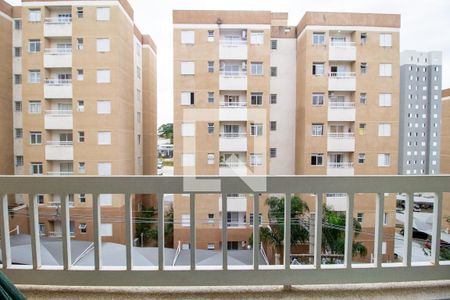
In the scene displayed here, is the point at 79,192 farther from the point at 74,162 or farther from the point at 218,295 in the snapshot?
the point at 74,162

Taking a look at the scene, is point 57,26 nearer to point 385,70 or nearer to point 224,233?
point 224,233

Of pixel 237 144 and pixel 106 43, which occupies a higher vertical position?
pixel 106 43

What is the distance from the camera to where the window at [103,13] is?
6844 mm

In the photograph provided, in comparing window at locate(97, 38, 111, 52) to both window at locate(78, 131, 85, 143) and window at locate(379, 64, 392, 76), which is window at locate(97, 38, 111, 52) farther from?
window at locate(379, 64, 392, 76)

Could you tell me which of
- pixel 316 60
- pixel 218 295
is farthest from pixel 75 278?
pixel 316 60

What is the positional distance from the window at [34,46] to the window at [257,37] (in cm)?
563

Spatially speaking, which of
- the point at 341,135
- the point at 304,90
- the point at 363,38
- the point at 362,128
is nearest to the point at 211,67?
the point at 304,90

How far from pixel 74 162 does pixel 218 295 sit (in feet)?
23.2

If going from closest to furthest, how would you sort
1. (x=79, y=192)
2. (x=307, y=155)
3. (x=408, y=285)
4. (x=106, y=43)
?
(x=79, y=192) < (x=408, y=285) < (x=106, y=43) < (x=307, y=155)

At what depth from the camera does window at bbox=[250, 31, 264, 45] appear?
7254mm

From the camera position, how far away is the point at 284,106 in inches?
319

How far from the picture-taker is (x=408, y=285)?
4.25 feet

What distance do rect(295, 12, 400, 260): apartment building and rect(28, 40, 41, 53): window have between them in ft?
23.4

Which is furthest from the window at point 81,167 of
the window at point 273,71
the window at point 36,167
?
the window at point 273,71
